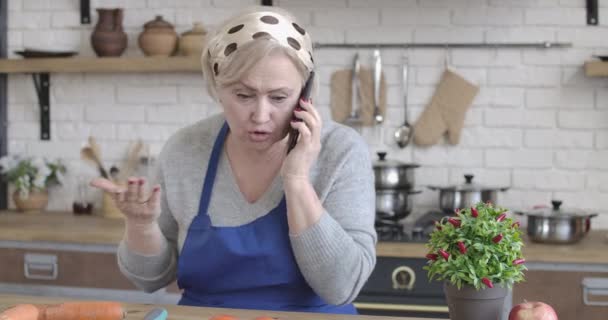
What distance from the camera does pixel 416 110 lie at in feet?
12.5

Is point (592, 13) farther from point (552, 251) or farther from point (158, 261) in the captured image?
point (158, 261)

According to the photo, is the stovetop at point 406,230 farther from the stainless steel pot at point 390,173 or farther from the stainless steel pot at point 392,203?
the stainless steel pot at point 390,173

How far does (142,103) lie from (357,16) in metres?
1.13

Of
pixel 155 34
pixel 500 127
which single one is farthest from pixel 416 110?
pixel 155 34

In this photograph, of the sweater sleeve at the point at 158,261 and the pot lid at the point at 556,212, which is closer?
the sweater sleeve at the point at 158,261

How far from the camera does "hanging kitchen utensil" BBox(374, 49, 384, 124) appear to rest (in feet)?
12.4

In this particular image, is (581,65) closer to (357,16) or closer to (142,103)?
(357,16)

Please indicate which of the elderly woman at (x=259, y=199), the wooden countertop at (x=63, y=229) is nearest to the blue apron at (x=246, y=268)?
the elderly woman at (x=259, y=199)

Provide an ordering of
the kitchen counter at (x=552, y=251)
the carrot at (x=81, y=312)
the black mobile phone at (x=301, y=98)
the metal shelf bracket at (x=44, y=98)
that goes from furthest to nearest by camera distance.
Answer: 1. the metal shelf bracket at (x=44, y=98)
2. the kitchen counter at (x=552, y=251)
3. the black mobile phone at (x=301, y=98)
4. the carrot at (x=81, y=312)

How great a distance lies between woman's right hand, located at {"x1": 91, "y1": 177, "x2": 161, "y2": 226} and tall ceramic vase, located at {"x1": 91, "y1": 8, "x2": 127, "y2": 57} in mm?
2038

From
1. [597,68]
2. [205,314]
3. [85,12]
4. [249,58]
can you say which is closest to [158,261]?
[205,314]

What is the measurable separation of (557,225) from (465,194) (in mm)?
400

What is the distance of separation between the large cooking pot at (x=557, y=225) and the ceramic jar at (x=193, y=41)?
1.65 metres

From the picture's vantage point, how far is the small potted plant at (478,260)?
62.7 inches
